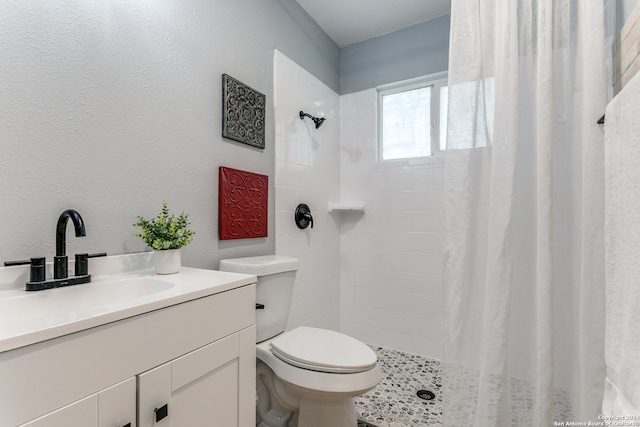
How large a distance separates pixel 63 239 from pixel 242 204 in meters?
0.79

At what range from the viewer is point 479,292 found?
1.21 metres

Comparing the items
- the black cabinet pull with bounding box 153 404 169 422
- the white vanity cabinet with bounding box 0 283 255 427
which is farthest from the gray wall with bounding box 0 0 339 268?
the black cabinet pull with bounding box 153 404 169 422

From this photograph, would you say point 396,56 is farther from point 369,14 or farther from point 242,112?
point 242,112

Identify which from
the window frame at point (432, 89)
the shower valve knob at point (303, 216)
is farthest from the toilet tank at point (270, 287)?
the window frame at point (432, 89)

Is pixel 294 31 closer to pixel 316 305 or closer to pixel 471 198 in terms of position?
pixel 471 198

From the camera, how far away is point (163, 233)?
3.58 ft

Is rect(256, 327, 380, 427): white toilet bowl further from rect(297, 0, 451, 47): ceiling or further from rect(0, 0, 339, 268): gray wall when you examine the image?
rect(297, 0, 451, 47): ceiling

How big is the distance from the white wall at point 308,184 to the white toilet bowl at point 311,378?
0.54 meters

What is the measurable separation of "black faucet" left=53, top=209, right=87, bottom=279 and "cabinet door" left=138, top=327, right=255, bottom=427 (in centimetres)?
46

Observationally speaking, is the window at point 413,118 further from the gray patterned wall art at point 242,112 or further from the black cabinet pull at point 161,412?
the black cabinet pull at point 161,412

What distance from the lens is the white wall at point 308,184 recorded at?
6.24 feet

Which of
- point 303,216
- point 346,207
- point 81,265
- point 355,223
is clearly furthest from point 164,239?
point 355,223

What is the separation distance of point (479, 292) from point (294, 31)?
1973 millimetres

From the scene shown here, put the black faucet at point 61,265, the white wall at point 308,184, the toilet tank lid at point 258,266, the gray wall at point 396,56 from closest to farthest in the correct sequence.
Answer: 1. the black faucet at point 61,265
2. the toilet tank lid at point 258,266
3. the white wall at point 308,184
4. the gray wall at point 396,56
